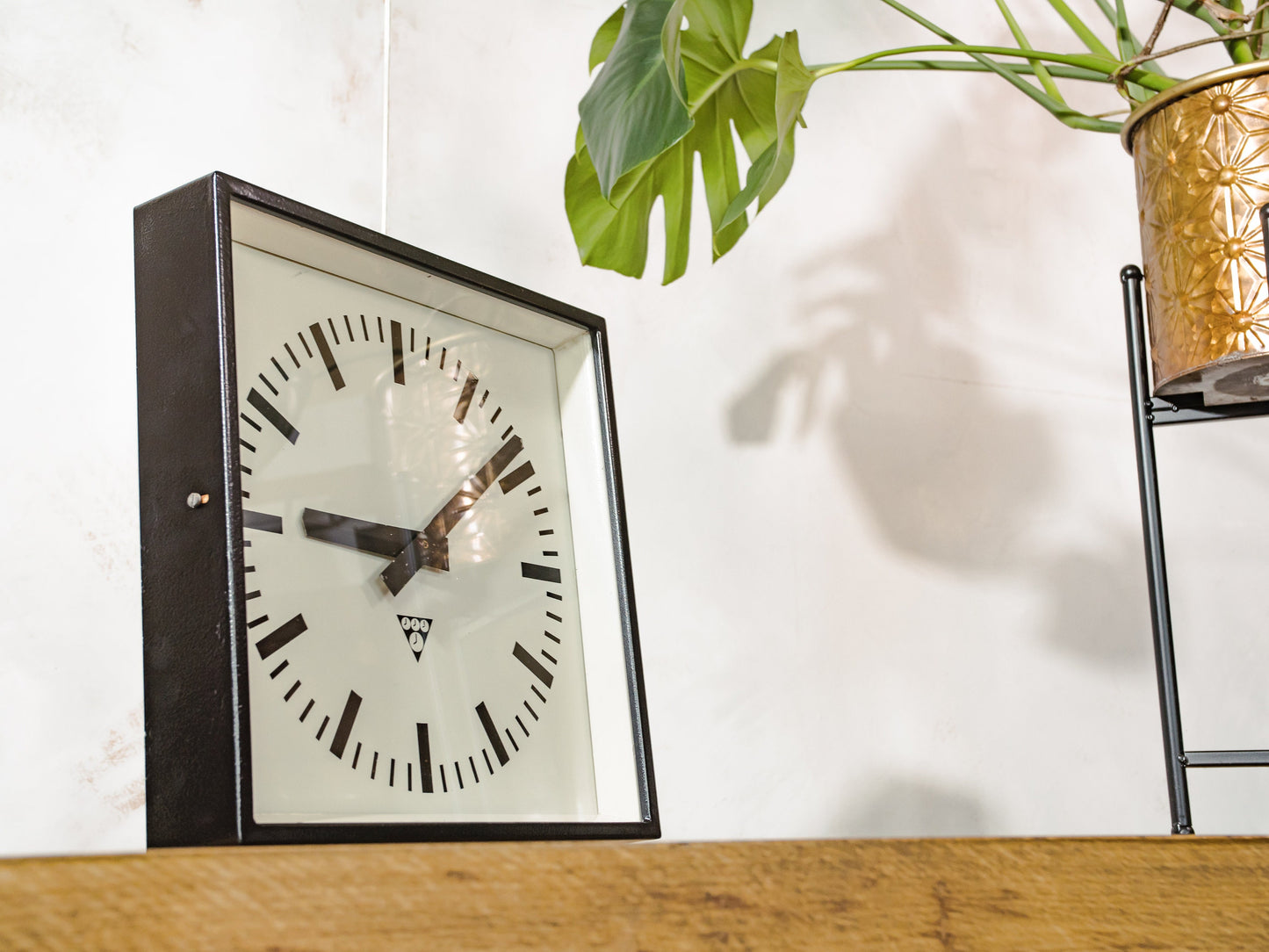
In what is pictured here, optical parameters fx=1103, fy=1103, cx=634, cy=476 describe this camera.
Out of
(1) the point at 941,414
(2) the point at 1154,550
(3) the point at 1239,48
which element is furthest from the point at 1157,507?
(1) the point at 941,414

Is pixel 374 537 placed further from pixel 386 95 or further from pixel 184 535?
pixel 386 95

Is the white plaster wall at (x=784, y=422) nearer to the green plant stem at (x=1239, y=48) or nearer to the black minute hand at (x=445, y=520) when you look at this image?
the black minute hand at (x=445, y=520)

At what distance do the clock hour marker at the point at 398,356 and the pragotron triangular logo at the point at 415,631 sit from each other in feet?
0.51

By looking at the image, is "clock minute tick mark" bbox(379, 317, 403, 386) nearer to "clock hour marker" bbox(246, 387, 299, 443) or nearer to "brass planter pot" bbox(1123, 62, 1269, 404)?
"clock hour marker" bbox(246, 387, 299, 443)

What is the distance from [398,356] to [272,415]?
117 millimetres

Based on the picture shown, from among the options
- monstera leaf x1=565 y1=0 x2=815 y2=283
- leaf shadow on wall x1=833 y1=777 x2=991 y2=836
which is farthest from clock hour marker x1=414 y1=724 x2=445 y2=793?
leaf shadow on wall x1=833 y1=777 x2=991 y2=836

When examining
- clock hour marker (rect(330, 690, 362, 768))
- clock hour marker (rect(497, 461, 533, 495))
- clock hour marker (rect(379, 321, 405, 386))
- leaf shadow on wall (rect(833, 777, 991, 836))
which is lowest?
leaf shadow on wall (rect(833, 777, 991, 836))

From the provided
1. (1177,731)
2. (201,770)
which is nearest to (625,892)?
(201,770)

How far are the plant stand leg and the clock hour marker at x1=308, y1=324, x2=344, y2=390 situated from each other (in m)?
0.60

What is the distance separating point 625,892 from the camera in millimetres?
412

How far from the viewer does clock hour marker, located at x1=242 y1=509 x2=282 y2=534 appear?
1.95ft

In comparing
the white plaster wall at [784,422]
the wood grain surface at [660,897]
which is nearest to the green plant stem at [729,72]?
the white plaster wall at [784,422]

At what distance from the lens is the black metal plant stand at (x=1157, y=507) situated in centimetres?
83

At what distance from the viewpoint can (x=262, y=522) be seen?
1.97 feet
